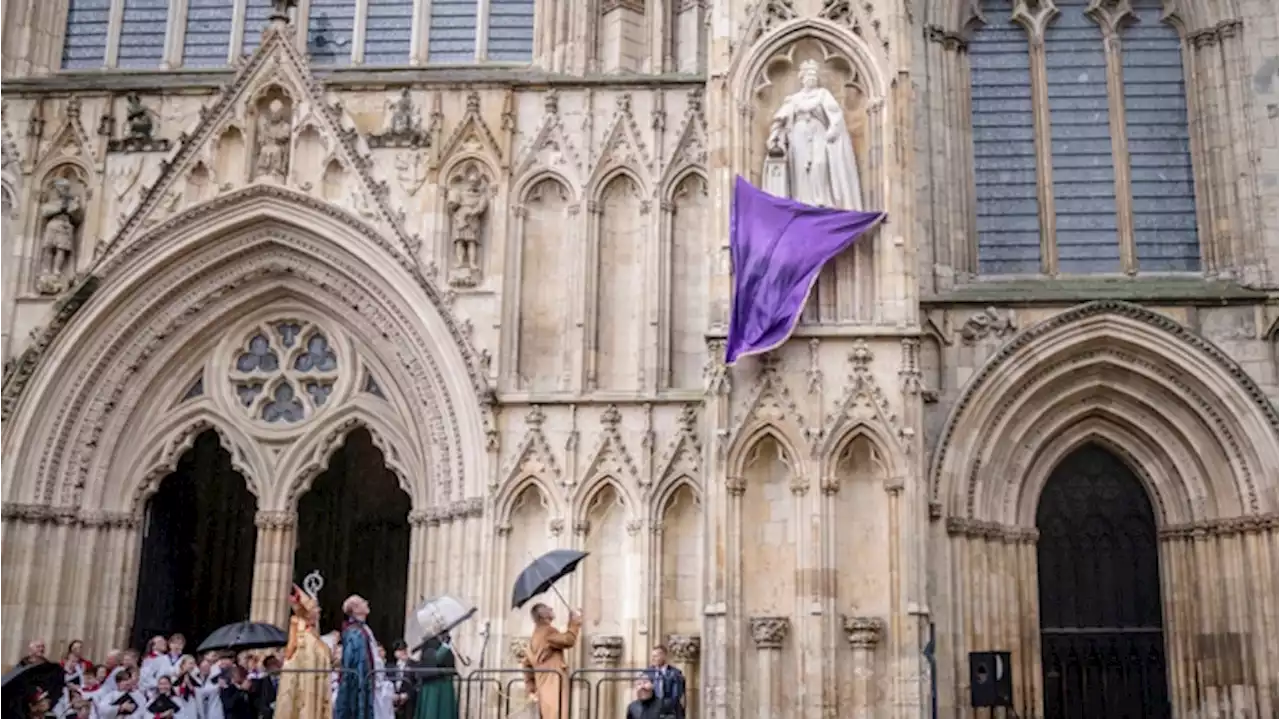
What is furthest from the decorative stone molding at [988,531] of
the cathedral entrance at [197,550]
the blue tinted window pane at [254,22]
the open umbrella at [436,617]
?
the blue tinted window pane at [254,22]

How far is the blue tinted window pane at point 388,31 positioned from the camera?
18578mm

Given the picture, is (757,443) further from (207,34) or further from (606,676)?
(207,34)

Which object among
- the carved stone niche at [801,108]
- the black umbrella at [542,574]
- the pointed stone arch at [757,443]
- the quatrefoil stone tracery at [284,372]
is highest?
the carved stone niche at [801,108]

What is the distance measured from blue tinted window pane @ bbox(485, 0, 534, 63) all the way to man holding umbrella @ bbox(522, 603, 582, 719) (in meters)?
8.43

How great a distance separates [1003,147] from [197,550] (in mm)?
11611

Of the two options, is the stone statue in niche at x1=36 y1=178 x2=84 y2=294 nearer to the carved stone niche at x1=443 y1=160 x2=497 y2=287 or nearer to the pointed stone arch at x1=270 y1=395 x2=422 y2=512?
the pointed stone arch at x1=270 y1=395 x2=422 y2=512

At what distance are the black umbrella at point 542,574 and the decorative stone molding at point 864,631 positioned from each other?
2.66 meters

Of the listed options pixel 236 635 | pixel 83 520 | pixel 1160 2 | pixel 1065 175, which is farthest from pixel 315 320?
pixel 1160 2

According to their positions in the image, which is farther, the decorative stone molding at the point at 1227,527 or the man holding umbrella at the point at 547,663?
the decorative stone molding at the point at 1227,527

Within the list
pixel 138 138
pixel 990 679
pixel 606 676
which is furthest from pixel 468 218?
pixel 990 679

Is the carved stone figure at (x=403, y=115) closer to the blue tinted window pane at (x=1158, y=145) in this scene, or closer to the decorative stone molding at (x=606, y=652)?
the decorative stone molding at (x=606, y=652)

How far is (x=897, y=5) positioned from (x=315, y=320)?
7560 millimetres

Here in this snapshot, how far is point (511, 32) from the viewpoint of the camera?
18.5 m

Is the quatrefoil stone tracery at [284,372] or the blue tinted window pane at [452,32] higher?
the blue tinted window pane at [452,32]
